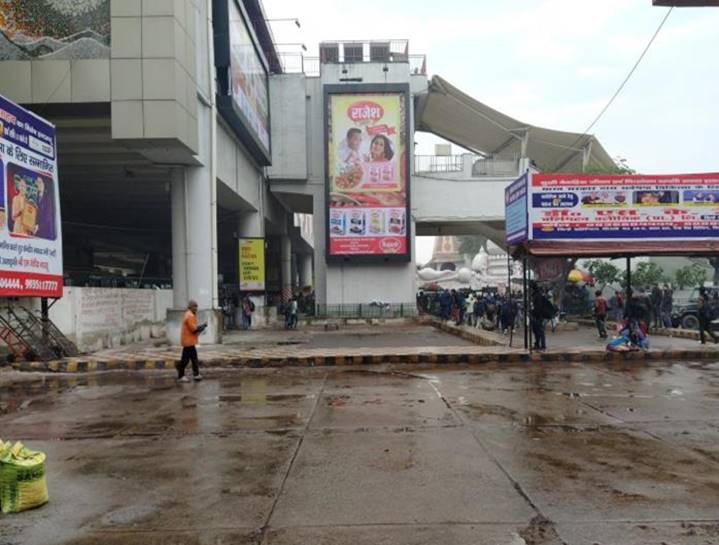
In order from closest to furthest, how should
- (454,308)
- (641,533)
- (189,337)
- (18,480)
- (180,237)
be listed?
(641,533) < (18,480) < (189,337) < (180,237) < (454,308)

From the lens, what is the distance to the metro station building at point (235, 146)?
18.4m

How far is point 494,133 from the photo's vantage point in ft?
134

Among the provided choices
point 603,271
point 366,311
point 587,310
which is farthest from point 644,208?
point 366,311

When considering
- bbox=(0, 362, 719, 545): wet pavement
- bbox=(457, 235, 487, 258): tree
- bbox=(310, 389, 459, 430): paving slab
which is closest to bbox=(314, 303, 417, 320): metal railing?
bbox=(0, 362, 719, 545): wet pavement

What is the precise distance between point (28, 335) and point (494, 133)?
30888mm

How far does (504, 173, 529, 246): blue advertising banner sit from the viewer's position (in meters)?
18.0

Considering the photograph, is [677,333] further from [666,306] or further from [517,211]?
[517,211]

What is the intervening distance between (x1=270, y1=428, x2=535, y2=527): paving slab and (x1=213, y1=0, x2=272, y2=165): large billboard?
59.8ft

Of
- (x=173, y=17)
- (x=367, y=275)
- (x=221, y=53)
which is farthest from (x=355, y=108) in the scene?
(x=173, y=17)

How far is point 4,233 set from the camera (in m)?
14.8

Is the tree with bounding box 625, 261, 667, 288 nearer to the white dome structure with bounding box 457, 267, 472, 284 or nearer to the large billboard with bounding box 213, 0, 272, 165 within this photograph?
the large billboard with bounding box 213, 0, 272, 165

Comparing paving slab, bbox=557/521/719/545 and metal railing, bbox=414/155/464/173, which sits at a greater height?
metal railing, bbox=414/155/464/173

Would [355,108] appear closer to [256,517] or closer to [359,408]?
[359,408]

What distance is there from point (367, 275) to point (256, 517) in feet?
101
